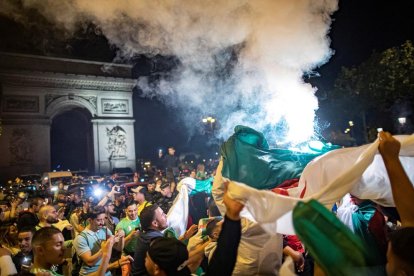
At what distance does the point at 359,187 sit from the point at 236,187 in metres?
1.46

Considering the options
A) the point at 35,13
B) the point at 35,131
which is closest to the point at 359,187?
the point at 35,13

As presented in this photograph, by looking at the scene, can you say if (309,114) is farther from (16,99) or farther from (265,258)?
(16,99)

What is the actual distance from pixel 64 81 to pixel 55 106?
2.53 meters

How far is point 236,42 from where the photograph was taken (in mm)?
7656

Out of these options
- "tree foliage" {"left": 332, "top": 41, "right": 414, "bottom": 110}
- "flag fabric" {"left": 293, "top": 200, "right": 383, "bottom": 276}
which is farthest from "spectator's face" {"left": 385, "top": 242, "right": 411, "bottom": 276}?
"tree foliage" {"left": 332, "top": 41, "right": 414, "bottom": 110}

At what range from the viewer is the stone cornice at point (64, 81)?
3132 cm

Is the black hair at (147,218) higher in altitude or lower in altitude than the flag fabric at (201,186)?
lower

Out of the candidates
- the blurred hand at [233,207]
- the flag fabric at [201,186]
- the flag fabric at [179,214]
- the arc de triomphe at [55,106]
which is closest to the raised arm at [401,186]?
the blurred hand at [233,207]

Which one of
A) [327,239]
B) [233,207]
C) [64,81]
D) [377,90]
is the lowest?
[327,239]

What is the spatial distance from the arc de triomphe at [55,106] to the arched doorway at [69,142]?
376 cm

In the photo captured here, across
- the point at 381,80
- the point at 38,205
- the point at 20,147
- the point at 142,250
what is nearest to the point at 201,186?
the point at 142,250

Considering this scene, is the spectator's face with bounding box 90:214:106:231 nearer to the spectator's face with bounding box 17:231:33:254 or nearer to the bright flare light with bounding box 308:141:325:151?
the spectator's face with bounding box 17:231:33:254

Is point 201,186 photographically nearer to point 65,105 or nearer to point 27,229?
point 27,229

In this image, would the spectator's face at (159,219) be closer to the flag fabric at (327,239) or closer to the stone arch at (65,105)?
the flag fabric at (327,239)
